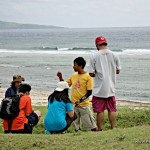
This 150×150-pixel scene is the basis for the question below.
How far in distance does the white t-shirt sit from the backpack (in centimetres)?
133

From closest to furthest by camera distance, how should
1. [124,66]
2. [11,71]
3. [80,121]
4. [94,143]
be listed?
1. [94,143]
2. [80,121]
3. [11,71]
4. [124,66]

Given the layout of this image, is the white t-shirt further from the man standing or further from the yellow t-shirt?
the yellow t-shirt

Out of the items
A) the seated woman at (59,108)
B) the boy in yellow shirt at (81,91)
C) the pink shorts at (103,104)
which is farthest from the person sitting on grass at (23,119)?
the pink shorts at (103,104)

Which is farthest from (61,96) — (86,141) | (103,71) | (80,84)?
(86,141)

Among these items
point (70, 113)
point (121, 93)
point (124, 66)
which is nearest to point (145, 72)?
point (124, 66)

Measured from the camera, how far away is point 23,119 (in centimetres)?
739

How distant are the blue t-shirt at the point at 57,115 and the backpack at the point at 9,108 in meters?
0.53

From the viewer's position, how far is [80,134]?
6.89 m

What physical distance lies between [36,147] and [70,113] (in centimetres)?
130

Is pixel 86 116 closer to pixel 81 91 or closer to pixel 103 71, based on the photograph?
pixel 81 91

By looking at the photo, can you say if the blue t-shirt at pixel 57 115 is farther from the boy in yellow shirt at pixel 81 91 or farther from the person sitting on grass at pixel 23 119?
the boy in yellow shirt at pixel 81 91

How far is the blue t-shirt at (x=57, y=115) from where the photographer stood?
723 centimetres

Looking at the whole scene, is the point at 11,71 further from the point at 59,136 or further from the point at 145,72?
the point at 59,136

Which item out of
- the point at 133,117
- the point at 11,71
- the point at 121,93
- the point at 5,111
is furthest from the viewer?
the point at 11,71
